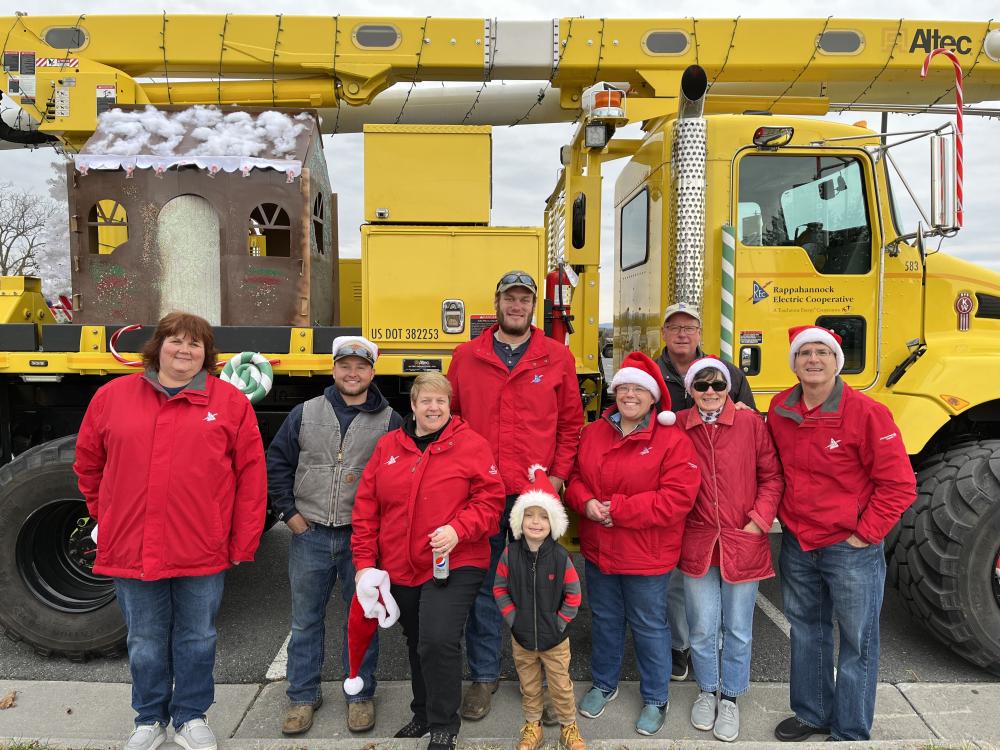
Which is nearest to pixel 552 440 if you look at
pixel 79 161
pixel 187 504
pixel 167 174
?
pixel 187 504

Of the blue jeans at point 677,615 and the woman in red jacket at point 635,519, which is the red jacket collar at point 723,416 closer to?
the woman in red jacket at point 635,519

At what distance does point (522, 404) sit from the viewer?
3119 mm

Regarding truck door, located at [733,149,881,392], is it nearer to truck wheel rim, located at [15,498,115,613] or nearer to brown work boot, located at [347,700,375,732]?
brown work boot, located at [347,700,375,732]

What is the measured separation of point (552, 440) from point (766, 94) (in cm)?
319

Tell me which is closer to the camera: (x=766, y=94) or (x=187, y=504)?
(x=187, y=504)

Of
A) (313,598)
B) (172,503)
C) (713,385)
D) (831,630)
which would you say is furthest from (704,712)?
(172,503)

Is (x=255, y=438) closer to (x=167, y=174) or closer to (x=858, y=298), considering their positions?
(x=167, y=174)

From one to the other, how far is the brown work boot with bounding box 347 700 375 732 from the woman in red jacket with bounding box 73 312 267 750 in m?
0.58

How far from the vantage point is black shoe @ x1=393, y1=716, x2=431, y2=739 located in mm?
2982

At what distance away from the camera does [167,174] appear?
3.81m

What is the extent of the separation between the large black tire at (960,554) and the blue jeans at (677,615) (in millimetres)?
1201

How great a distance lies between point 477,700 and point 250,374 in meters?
1.95

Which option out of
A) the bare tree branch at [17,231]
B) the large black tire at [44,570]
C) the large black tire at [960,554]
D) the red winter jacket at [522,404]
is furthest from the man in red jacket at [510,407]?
the bare tree branch at [17,231]

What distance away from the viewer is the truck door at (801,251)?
3.85 m
